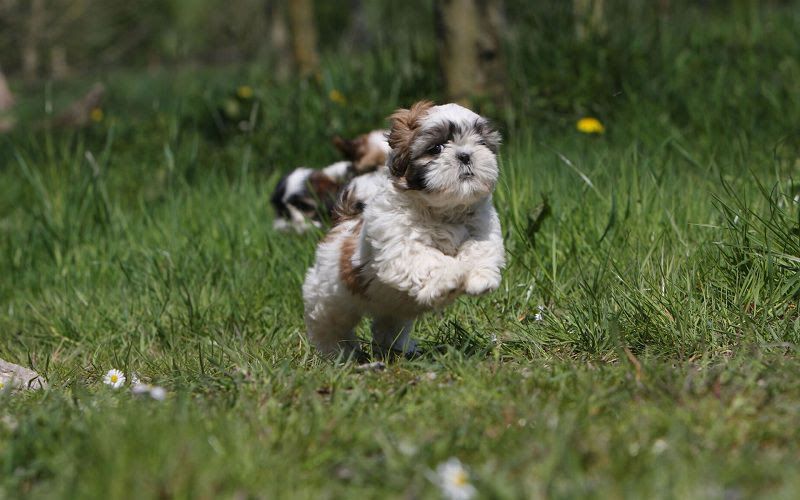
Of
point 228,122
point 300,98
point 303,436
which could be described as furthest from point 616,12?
point 303,436

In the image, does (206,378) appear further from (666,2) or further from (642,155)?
(666,2)

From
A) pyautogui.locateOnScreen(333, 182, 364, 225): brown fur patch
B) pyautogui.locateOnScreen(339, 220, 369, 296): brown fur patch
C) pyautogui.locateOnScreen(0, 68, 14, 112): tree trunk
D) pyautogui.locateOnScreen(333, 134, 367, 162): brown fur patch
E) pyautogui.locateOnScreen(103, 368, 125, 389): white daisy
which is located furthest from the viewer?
pyautogui.locateOnScreen(0, 68, 14, 112): tree trunk

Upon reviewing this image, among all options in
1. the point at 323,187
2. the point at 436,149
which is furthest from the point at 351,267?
the point at 323,187

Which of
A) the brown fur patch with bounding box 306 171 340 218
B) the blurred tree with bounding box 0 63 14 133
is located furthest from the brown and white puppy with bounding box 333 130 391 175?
the blurred tree with bounding box 0 63 14 133

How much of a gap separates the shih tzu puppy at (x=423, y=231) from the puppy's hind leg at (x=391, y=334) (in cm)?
1

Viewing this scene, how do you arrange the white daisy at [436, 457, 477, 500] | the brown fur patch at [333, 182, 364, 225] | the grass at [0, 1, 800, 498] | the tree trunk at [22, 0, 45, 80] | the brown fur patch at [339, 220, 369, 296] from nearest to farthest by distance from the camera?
1. the white daisy at [436, 457, 477, 500]
2. the grass at [0, 1, 800, 498]
3. the brown fur patch at [339, 220, 369, 296]
4. the brown fur patch at [333, 182, 364, 225]
5. the tree trunk at [22, 0, 45, 80]

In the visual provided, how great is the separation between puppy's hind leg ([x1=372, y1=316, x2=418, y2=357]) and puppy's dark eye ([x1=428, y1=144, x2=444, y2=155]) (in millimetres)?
819

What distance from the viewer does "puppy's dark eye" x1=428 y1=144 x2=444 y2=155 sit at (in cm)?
352

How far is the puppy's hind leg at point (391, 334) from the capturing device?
4.02 metres

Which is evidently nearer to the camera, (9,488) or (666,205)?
(9,488)

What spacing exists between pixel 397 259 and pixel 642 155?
8.10ft

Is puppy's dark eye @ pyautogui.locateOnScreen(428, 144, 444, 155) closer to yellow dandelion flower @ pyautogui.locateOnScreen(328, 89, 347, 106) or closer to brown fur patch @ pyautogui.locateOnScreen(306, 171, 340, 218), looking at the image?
brown fur patch @ pyautogui.locateOnScreen(306, 171, 340, 218)

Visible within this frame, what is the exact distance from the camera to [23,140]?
26.6 feet

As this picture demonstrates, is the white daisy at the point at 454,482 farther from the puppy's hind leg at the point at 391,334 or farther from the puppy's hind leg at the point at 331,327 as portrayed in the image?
the puppy's hind leg at the point at 331,327
